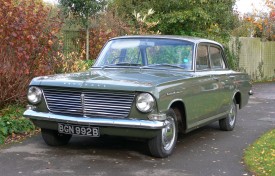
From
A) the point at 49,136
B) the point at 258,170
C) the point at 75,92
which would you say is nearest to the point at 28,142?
the point at 49,136

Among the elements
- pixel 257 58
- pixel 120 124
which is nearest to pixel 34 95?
pixel 120 124

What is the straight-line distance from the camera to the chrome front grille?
19.9 feet

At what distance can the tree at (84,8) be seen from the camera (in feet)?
48.6

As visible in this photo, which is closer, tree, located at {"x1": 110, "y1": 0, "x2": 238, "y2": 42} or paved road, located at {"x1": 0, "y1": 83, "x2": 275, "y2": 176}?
paved road, located at {"x1": 0, "y1": 83, "x2": 275, "y2": 176}

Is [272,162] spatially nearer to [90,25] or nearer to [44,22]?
[44,22]

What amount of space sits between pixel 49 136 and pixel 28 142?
0.64 meters

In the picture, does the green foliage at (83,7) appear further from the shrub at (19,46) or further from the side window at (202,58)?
the side window at (202,58)

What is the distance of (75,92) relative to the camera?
6293mm

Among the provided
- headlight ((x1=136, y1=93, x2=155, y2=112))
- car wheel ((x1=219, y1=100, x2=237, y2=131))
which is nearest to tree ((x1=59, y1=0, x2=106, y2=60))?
car wheel ((x1=219, y1=100, x2=237, y2=131))

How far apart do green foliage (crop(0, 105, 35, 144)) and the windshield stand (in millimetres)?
1626

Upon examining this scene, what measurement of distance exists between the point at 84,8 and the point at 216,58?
23.6 feet

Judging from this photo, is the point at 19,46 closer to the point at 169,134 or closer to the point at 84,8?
the point at 169,134

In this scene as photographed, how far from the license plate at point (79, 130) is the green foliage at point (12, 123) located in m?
1.49

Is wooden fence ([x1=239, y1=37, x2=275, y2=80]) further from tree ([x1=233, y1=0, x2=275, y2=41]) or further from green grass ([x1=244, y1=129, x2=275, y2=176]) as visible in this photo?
green grass ([x1=244, y1=129, x2=275, y2=176])
